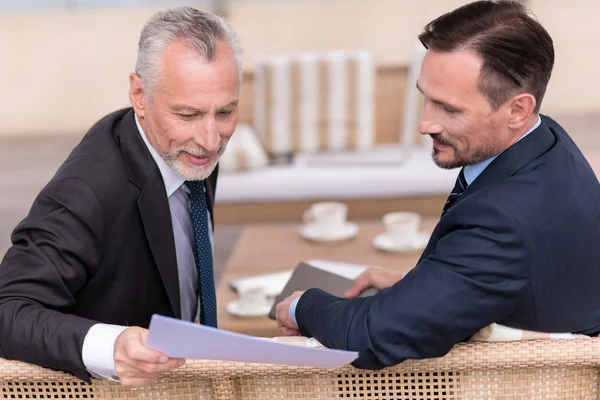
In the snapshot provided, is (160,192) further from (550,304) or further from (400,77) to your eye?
(400,77)

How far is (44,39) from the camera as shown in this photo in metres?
7.44

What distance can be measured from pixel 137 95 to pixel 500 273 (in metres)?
0.87

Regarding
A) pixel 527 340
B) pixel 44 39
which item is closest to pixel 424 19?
pixel 44 39

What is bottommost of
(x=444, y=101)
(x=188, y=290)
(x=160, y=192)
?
(x=188, y=290)

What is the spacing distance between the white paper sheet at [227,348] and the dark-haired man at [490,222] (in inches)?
4.6

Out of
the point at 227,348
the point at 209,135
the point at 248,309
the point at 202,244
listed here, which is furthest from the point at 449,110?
the point at 248,309

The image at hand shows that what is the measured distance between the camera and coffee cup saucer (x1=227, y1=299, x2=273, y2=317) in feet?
7.39

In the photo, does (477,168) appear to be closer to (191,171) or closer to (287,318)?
(287,318)

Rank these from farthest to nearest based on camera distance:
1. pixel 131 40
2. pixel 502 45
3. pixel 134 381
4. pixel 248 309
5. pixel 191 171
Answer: pixel 131 40 < pixel 248 309 < pixel 191 171 < pixel 502 45 < pixel 134 381

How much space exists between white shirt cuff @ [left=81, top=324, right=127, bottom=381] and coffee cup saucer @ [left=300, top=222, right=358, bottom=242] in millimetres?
1540

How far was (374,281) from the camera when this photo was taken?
73.7 inches

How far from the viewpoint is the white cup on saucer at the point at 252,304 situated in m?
2.26

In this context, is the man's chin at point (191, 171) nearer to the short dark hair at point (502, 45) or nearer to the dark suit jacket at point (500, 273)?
the dark suit jacket at point (500, 273)

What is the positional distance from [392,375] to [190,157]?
0.67 m
